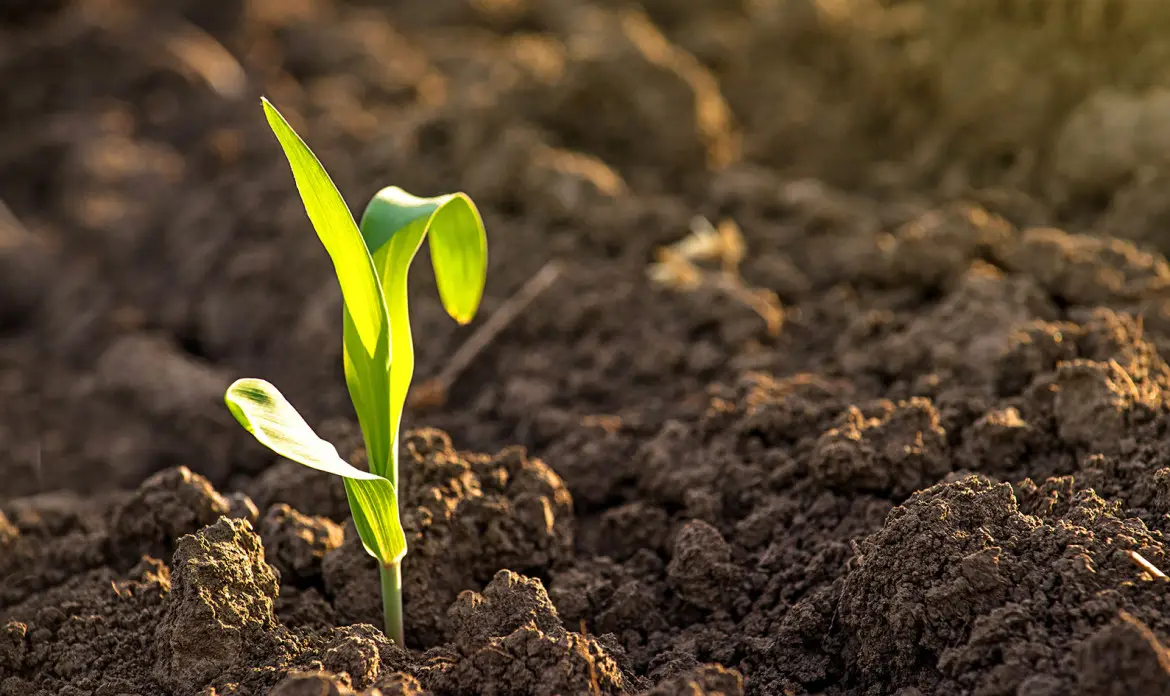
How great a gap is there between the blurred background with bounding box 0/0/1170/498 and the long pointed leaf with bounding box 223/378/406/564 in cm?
69

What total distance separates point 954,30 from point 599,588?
236 centimetres

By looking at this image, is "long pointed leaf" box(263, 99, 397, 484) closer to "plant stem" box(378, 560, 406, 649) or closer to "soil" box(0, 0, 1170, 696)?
"plant stem" box(378, 560, 406, 649)

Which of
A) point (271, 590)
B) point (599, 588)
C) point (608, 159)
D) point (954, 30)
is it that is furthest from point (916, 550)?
point (954, 30)

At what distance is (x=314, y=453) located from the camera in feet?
4.15

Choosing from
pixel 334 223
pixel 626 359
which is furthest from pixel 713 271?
pixel 334 223

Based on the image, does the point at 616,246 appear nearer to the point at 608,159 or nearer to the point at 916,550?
the point at 608,159

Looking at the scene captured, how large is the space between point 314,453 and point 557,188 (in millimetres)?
1698

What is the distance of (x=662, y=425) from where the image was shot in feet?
7.10

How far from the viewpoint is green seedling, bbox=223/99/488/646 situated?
1.28 meters

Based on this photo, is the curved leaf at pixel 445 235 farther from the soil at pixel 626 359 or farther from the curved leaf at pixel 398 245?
the soil at pixel 626 359

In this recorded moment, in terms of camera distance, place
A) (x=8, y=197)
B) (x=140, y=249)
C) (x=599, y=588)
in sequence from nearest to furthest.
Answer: (x=599, y=588), (x=140, y=249), (x=8, y=197)

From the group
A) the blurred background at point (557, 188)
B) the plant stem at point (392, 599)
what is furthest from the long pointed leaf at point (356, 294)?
the blurred background at point (557, 188)

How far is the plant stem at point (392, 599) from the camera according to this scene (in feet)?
4.95

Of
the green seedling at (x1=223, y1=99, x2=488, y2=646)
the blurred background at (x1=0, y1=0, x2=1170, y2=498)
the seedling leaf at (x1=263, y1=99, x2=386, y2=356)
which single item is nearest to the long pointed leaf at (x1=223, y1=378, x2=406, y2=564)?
the green seedling at (x1=223, y1=99, x2=488, y2=646)
